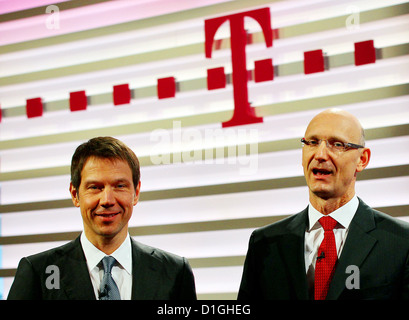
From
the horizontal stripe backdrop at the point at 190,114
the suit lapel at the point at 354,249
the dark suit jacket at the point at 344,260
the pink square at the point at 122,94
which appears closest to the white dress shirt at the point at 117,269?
the dark suit jacket at the point at 344,260

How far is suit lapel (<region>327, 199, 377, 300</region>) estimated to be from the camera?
255 centimetres

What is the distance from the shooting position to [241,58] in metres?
3.44

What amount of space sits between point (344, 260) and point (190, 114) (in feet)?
4.65

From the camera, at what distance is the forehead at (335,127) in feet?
8.79

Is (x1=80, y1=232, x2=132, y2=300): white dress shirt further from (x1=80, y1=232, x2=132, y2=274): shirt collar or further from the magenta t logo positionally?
the magenta t logo

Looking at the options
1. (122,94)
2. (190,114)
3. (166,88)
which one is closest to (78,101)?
(122,94)

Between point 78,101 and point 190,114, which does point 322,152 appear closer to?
point 190,114

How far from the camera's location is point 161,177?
3.59 m

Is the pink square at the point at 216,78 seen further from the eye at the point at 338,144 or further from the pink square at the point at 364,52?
the eye at the point at 338,144

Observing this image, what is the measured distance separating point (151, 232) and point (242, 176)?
0.67 m

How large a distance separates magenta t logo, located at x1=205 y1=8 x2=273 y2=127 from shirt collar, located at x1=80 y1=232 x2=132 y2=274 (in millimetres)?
1026

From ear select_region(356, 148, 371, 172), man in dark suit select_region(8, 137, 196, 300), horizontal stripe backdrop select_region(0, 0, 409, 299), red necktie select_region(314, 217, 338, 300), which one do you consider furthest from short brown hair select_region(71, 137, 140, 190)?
ear select_region(356, 148, 371, 172)
